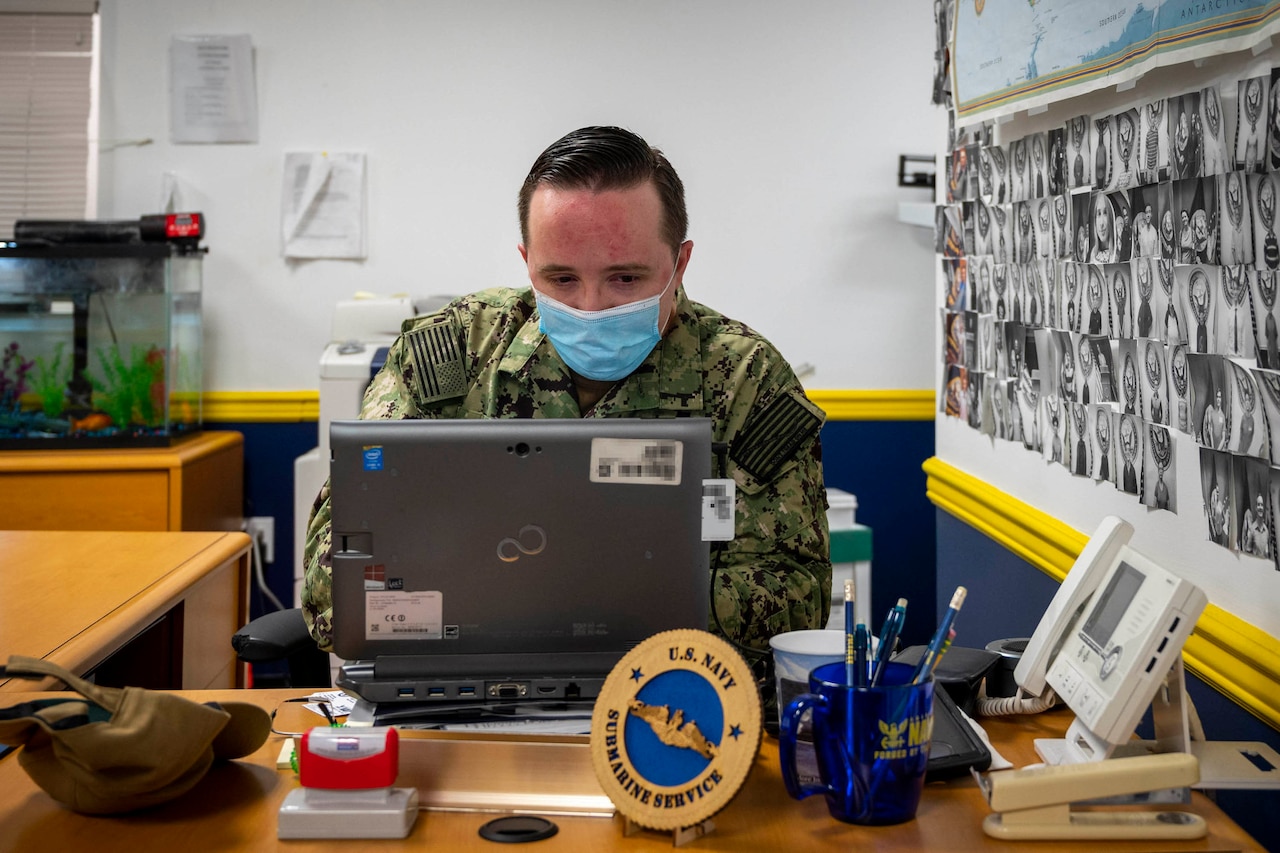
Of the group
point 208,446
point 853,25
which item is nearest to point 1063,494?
point 853,25

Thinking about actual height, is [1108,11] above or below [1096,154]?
above

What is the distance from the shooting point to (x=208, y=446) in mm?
3314

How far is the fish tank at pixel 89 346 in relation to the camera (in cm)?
320

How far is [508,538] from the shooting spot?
3.61 ft

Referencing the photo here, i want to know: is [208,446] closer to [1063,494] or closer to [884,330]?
[884,330]

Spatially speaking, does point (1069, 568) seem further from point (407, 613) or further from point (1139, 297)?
point (407, 613)

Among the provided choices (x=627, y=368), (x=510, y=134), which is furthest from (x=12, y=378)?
(x=627, y=368)

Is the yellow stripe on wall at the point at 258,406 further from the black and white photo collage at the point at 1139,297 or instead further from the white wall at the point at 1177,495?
the white wall at the point at 1177,495

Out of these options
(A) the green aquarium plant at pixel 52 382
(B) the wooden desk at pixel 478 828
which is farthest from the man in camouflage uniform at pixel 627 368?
(A) the green aquarium plant at pixel 52 382

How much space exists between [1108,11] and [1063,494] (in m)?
0.77

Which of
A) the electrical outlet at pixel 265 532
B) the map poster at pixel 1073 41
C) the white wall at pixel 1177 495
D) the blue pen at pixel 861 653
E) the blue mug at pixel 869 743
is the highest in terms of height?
the map poster at pixel 1073 41

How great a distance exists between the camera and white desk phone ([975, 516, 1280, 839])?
0.95 meters

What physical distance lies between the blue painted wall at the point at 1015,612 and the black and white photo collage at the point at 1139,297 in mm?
209

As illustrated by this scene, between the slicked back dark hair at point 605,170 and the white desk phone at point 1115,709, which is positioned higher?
the slicked back dark hair at point 605,170
